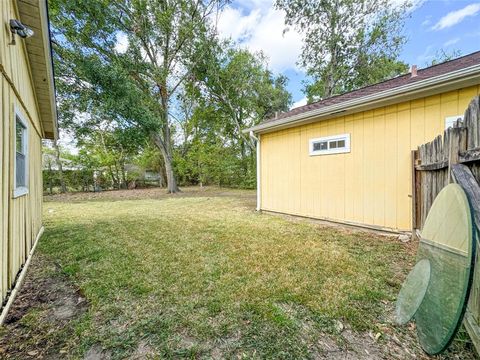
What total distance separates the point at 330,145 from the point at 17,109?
550 centimetres

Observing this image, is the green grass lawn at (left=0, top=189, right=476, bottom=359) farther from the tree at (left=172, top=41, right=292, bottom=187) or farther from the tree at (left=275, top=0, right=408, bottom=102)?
the tree at (left=275, top=0, right=408, bottom=102)

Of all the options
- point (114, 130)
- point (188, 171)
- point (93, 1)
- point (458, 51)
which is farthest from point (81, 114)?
point (458, 51)

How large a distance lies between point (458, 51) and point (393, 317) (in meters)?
20.7

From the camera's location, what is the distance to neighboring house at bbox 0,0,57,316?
235 centimetres

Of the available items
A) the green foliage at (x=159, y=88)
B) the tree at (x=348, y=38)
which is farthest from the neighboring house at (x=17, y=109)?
the tree at (x=348, y=38)

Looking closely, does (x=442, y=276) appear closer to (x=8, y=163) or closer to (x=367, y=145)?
(x=367, y=145)

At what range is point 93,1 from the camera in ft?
35.9

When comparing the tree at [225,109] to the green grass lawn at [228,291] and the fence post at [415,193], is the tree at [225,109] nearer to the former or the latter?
the fence post at [415,193]

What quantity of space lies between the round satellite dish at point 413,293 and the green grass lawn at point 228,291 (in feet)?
0.41

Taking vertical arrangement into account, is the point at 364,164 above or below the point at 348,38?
below

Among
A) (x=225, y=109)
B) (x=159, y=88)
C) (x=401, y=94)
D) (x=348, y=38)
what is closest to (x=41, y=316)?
(x=401, y=94)

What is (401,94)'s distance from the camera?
416cm

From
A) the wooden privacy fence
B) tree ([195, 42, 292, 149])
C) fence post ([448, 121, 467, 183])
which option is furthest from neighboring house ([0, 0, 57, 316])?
tree ([195, 42, 292, 149])

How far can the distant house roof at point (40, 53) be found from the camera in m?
3.23
